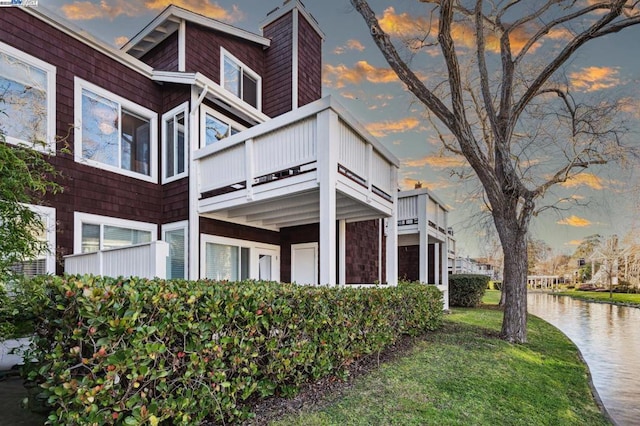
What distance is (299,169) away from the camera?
655 cm

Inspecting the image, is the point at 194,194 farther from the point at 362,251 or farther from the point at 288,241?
the point at 362,251

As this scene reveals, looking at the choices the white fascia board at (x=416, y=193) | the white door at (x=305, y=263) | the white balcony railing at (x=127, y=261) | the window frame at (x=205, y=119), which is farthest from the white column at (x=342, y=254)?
the white balcony railing at (x=127, y=261)

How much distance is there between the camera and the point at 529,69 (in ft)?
34.2

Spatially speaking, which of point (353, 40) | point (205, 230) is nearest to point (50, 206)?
point (205, 230)

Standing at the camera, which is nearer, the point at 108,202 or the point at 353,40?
the point at 108,202

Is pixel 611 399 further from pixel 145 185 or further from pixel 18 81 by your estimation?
pixel 18 81

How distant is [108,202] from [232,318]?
17.6 feet

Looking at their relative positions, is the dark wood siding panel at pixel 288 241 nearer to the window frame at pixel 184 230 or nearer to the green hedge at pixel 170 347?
the window frame at pixel 184 230

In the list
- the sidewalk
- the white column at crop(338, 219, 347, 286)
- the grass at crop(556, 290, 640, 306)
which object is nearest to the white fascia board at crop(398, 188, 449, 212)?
the white column at crop(338, 219, 347, 286)

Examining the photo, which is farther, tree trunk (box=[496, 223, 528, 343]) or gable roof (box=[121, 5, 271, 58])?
gable roof (box=[121, 5, 271, 58])

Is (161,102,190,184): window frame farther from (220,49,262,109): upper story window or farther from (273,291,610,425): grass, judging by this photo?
(273,291,610,425): grass

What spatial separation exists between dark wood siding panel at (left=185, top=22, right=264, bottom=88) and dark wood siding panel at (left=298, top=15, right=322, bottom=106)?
1748 mm

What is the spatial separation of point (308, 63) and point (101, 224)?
9.04 m

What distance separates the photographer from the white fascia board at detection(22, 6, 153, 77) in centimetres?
652
